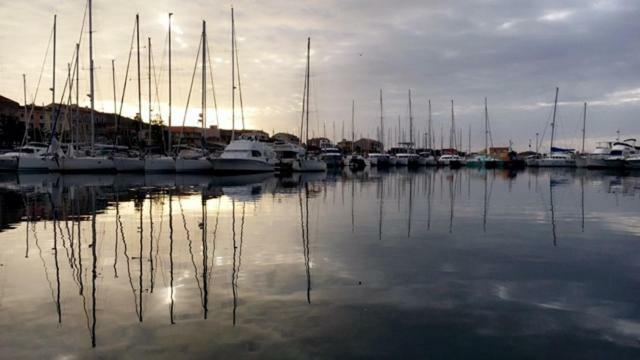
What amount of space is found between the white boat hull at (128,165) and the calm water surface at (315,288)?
35767 mm

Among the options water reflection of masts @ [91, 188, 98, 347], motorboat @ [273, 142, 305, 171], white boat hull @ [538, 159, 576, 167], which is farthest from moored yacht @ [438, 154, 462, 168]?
water reflection of masts @ [91, 188, 98, 347]

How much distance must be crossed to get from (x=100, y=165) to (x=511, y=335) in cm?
4944

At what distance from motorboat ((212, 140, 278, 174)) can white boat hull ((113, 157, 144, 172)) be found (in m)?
8.05

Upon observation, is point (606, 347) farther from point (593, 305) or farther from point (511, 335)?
point (593, 305)

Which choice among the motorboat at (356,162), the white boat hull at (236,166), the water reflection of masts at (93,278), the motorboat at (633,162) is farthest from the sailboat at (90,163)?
the motorboat at (633,162)

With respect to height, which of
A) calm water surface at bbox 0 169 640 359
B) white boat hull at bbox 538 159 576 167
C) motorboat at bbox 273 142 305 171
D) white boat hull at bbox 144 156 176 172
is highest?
motorboat at bbox 273 142 305 171

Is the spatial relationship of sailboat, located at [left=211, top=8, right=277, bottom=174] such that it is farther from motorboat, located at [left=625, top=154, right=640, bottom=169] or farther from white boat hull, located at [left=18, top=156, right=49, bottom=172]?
motorboat, located at [left=625, top=154, right=640, bottom=169]

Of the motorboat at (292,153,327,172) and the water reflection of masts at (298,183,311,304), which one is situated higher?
the motorboat at (292,153,327,172)

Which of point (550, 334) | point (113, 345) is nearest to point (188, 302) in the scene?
point (113, 345)

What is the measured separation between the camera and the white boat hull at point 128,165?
52.1 m

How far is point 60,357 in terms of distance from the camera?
19.0 ft

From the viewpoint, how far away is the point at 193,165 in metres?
50.3

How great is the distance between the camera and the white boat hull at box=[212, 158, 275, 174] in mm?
50591

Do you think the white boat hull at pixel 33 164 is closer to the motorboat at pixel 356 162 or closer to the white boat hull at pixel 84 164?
the white boat hull at pixel 84 164
